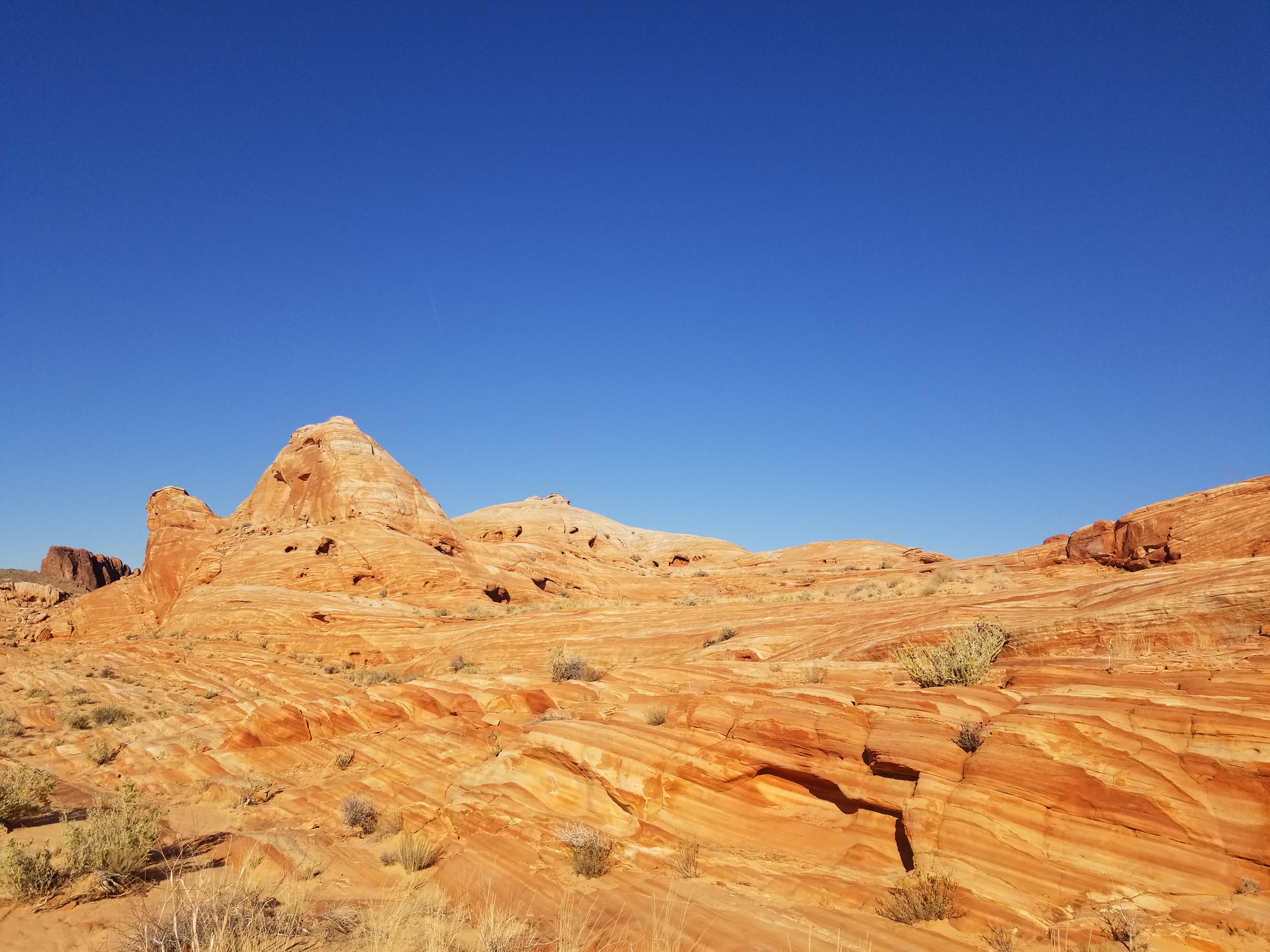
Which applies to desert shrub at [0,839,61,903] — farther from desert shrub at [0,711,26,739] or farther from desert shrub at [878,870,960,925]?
desert shrub at [0,711,26,739]

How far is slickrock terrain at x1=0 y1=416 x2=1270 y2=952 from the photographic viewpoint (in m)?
5.69

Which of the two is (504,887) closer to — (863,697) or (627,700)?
(627,700)

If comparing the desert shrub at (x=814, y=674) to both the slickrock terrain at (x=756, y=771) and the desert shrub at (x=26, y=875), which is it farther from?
the desert shrub at (x=26, y=875)

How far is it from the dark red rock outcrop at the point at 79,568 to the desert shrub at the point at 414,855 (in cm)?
10491

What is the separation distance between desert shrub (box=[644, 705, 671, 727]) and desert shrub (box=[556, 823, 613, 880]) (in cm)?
205

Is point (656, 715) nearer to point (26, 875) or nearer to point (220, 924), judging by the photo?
point (220, 924)

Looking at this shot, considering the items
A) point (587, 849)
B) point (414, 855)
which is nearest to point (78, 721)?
point (414, 855)

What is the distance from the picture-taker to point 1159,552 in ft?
66.1

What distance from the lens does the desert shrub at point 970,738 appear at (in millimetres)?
6992

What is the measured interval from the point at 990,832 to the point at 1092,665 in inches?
135

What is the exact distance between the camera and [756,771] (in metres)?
8.30

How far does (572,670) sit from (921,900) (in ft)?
30.9

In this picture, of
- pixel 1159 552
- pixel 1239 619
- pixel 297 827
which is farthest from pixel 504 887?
pixel 1159 552

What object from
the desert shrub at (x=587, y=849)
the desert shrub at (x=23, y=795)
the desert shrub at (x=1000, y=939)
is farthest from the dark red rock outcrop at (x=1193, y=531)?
the desert shrub at (x=23, y=795)
